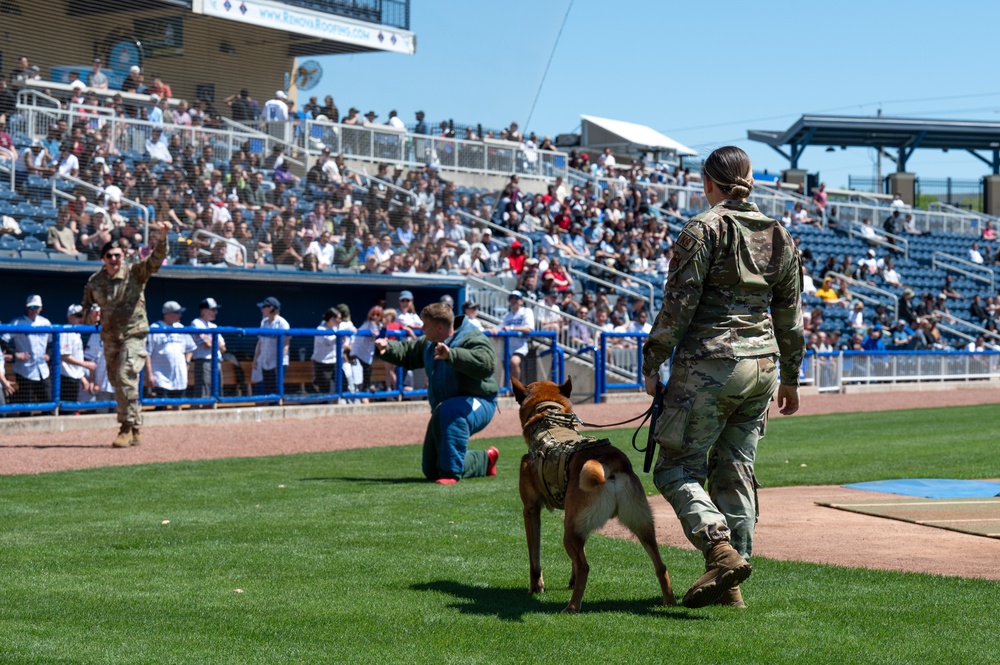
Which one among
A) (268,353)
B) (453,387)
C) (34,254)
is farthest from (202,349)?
(453,387)

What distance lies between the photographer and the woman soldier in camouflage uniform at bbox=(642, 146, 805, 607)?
5.50 metres

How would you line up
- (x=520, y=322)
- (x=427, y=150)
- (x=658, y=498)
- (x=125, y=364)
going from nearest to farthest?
(x=658, y=498), (x=125, y=364), (x=520, y=322), (x=427, y=150)

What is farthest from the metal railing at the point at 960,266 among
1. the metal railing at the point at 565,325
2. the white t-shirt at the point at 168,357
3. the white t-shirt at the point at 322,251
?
the white t-shirt at the point at 168,357

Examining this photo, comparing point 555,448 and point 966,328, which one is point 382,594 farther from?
point 966,328

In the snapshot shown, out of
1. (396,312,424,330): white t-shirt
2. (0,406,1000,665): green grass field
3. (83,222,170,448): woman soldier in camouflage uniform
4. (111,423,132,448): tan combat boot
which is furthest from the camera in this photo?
(396,312,424,330): white t-shirt

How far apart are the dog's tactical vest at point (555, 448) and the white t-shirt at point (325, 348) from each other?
43.6 ft

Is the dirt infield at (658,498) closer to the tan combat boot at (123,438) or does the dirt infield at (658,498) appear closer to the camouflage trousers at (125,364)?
the tan combat boot at (123,438)

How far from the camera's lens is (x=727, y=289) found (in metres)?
5.62

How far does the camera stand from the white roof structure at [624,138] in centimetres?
4638

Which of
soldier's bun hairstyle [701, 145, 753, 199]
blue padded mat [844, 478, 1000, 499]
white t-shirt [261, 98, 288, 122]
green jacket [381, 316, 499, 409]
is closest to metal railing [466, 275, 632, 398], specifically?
white t-shirt [261, 98, 288, 122]

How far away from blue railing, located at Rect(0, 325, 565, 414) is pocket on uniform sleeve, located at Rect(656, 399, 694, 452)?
1207 cm

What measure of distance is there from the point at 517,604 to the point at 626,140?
4179cm

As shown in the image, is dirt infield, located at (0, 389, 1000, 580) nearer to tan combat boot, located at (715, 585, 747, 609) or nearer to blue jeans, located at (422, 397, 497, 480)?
blue jeans, located at (422, 397, 497, 480)

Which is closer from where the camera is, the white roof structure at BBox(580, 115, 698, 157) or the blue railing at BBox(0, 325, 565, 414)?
the blue railing at BBox(0, 325, 565, 414)
